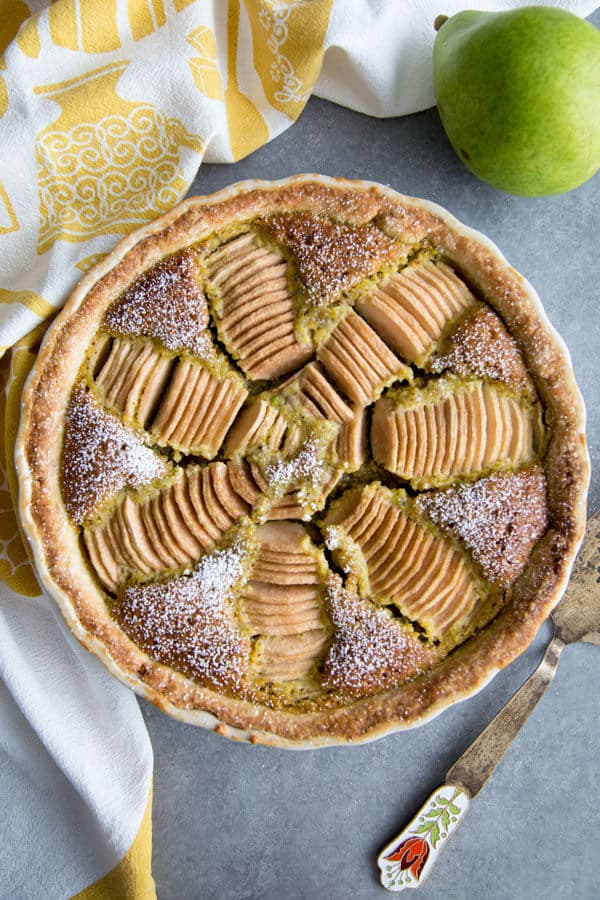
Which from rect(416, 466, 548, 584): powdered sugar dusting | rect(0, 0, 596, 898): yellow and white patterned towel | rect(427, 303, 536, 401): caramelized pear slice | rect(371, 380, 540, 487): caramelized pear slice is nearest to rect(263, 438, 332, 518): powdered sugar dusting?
rect(371, 380, 540, 487): caramelized pear slice

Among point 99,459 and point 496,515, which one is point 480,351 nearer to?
point 496,515

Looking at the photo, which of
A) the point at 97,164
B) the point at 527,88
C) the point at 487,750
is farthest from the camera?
the point at 487,750

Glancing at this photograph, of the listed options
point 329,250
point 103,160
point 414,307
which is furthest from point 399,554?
point 103,160

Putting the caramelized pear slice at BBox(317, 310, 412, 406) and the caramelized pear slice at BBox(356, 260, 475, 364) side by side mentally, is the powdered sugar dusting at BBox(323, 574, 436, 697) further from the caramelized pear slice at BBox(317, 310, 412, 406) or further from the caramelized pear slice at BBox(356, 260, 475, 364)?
the caramelized pear slice at BBox(356, 260, 475, 364)

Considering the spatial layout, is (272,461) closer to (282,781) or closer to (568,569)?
(568,569)

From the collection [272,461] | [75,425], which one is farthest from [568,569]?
[75,425]

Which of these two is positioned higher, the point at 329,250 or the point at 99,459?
the point at 329,250
